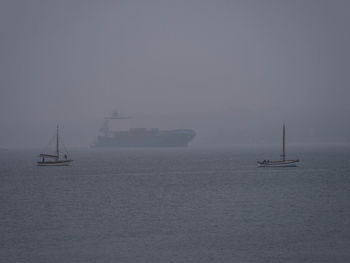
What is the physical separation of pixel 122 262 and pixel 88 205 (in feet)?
71.2

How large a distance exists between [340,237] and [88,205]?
23.0 m

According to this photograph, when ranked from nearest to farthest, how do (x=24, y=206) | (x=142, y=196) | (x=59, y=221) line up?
(x=59, y=221) < (x=24, y=206) < (x=142, y=196)

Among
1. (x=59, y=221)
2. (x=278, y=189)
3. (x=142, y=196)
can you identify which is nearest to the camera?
(x=59, y=221)

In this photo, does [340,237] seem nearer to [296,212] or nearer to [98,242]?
[296,212]

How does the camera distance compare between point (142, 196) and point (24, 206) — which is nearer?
point (24, 206)

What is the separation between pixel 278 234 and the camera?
33.6 m

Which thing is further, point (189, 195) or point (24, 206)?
point (189, 195)

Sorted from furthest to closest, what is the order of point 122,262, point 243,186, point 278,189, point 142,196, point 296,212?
point 243,186, point 278,189, point 142,196, point 296,212, point 122,262

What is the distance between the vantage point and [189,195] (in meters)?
56.2

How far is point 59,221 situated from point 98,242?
825cm

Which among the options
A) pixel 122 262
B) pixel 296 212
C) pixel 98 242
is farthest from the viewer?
pixel 296 212

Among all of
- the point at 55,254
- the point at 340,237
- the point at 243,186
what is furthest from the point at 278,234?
the point at 243,186

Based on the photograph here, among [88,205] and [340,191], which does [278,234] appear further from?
[340,191]

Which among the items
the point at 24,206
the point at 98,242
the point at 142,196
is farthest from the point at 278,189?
the point at 98,242
